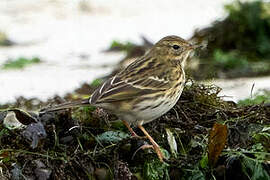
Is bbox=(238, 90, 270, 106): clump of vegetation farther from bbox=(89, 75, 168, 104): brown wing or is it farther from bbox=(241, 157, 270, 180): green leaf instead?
bbox=(241, 157, 270, 180): green leaf

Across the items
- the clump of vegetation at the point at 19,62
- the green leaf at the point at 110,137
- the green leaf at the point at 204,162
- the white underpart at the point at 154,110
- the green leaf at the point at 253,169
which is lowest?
the green leaf at the point at 253,169

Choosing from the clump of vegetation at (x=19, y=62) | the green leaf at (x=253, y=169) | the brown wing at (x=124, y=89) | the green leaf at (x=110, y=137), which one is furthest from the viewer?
the clump of vegetation at (x=19, y=62)

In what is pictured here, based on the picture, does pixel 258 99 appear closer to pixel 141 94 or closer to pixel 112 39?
pixel 141 94

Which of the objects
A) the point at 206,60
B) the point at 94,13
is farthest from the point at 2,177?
the point at 94,13

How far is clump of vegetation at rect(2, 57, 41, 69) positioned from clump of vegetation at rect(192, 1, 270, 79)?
2671 mm

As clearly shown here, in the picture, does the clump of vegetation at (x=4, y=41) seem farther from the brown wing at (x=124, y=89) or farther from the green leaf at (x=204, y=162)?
the green leaf at (x=204, y=162)

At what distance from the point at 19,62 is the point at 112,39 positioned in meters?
2.17

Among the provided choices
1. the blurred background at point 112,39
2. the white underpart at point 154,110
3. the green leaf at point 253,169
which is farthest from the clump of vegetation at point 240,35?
the green leaf at point 253,169

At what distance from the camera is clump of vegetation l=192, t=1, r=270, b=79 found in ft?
36.6

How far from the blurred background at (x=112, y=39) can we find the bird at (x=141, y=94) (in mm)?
2118

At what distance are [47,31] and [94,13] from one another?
1386 mm

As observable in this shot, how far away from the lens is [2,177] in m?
5.20

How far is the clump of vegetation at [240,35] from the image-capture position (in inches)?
439

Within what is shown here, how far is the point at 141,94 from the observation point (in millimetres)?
6133
